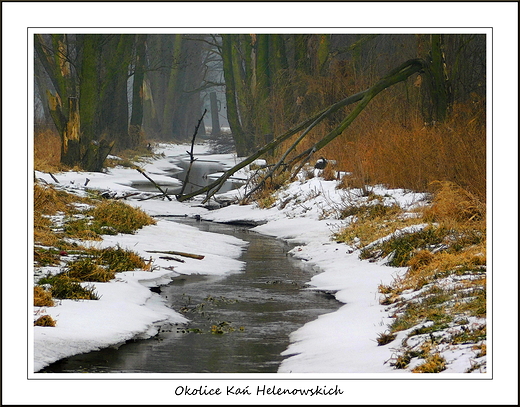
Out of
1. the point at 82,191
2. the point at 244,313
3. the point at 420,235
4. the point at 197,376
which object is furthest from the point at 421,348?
the point at 82,191

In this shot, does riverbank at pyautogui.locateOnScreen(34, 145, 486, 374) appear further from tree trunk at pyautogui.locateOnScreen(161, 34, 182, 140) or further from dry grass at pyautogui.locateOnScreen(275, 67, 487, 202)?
tree trunk at pyautogui.locateOnScreen(161, 34, 182, 140)

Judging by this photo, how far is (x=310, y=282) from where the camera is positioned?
9023mm

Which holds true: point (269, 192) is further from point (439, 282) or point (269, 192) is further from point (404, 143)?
point (439, 282)

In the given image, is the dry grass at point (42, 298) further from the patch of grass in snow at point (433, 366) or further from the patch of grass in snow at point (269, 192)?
the patch of grass in snow at point (269, 192)

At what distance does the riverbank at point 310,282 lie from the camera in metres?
5.62

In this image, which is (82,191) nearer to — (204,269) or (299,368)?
(204,269)

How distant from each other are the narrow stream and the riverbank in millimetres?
163

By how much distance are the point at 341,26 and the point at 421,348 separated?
109 inches

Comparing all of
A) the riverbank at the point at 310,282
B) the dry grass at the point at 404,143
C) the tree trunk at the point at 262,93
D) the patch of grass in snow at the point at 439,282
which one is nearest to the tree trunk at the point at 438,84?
the dry grass at the point at 404,143

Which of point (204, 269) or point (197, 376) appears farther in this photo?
point (204, 269)

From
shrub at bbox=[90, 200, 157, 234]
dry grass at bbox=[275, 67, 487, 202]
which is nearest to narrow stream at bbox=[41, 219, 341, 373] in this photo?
shrub at bbox=[90, 200, 157, 234]

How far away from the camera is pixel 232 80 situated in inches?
1190

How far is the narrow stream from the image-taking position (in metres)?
5.71

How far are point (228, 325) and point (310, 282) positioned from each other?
2.25 meters
